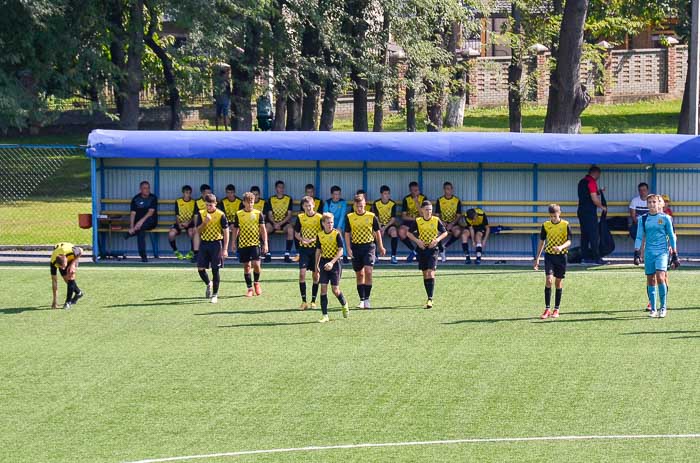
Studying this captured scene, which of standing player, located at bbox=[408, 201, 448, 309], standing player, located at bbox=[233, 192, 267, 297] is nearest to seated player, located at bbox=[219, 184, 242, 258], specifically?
Answer: standing player, located at bbox=[233, 192, 267, 297]

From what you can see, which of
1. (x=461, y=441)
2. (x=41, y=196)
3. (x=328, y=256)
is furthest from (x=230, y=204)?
(x=461, y=441)

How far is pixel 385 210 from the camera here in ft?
84.0

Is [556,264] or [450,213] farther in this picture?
[450,213]

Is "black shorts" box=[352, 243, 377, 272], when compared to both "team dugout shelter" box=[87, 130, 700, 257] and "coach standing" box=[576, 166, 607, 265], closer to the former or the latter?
"team dugout shelter" box=[87, 130, 700, 257]

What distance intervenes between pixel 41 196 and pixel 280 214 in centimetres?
1188

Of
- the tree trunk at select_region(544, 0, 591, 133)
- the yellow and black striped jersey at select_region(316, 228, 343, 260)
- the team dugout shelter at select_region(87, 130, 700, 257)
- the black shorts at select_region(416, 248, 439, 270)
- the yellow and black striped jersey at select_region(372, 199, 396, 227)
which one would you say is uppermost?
the tree trunk at select_region(544, 0, 591, 133)

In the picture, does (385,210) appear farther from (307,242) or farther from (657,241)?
(657,241)

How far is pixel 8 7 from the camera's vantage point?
34.2 metres

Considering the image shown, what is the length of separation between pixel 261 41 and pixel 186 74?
261 centimetres

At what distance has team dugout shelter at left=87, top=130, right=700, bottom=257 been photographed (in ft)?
83.1

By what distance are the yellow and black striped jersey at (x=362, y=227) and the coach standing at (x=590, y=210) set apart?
6600mm

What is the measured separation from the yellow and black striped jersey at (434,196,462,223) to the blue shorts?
713 cm

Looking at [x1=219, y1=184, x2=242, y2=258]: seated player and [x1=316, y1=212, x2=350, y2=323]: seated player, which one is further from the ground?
[x1=219, y1=184, x2=242, y2=258]: seated player

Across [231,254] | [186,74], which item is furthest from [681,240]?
[186,74]
